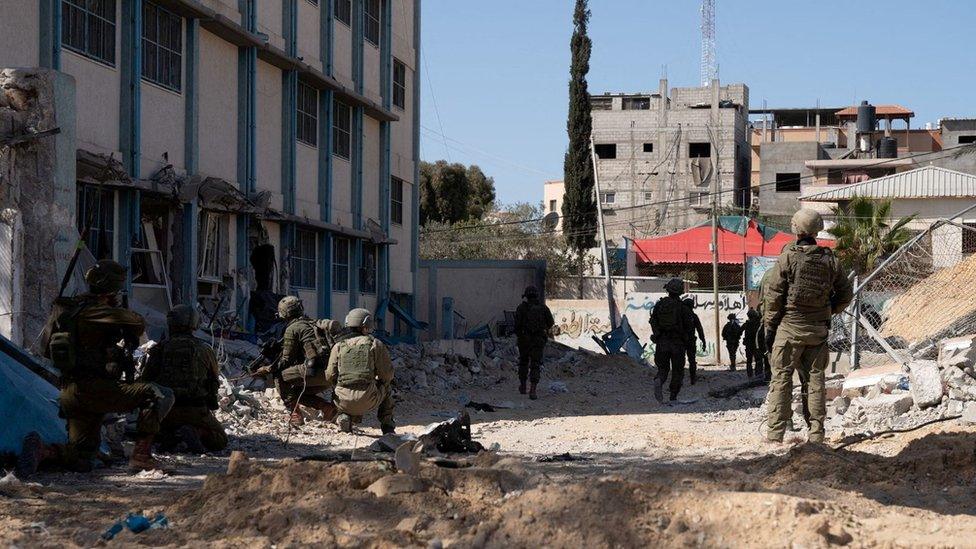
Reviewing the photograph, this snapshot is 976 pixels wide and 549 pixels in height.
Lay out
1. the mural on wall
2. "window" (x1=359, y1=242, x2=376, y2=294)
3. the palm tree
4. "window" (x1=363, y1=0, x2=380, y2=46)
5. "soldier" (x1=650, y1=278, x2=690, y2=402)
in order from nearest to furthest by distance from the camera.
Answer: "soldier" (x1=650, y1=278, x2=690, y2=402) → "window" (x1=363, y1=0, x2=380, y2=46) → "window" (x1=359, y1=242, x2=376, y2=294) → the palm tree → the mural on wall

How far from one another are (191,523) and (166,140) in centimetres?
1223

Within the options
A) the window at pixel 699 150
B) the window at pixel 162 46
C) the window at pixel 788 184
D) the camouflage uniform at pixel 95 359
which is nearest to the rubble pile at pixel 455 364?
the window at pixel 162 46

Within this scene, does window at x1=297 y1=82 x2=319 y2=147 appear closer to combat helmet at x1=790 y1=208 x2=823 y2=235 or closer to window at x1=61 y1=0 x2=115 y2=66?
window at x1=61 y1=0 x2=115 y2=66

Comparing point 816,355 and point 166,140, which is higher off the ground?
point 166,140

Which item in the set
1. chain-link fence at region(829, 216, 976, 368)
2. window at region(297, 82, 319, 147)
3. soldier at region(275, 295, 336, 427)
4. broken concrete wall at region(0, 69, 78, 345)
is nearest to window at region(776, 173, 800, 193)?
window at region(297, 82, 319, 147)

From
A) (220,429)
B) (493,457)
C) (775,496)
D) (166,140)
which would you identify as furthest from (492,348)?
(775,496)

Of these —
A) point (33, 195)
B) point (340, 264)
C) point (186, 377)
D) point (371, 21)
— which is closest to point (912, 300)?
point (186, 377)

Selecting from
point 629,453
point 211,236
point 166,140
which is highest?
point 166,140

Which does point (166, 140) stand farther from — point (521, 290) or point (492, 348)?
point (521, 290)

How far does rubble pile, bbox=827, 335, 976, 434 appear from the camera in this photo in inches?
461

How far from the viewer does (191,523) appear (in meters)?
6.59

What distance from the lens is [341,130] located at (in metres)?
26.1

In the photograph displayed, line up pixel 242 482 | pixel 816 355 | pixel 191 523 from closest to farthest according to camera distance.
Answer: pixel 191 523 < pixel 242 482 < pixel 816 355

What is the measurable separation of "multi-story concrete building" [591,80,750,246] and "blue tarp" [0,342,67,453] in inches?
2155
